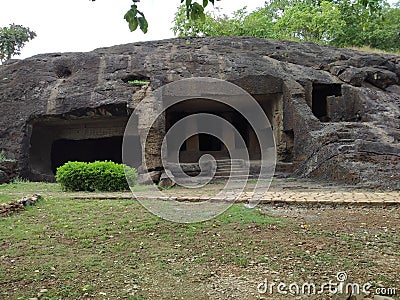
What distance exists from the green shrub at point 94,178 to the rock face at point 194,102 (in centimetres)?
232

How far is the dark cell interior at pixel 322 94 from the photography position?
15.7m

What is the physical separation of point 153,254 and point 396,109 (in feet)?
38.8

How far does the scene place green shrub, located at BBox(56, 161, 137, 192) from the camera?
9812 millimetres

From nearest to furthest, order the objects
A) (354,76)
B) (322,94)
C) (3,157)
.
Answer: (3,157), (354,76), (322,94)

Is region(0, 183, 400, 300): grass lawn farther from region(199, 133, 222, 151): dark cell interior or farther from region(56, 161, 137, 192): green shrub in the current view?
region(199, 133, 222, 151): dark cell interior

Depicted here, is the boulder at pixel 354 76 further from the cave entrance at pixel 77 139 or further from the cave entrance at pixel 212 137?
the cave entrance at pixel 77 139

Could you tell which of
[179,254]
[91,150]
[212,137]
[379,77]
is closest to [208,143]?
[212,137]

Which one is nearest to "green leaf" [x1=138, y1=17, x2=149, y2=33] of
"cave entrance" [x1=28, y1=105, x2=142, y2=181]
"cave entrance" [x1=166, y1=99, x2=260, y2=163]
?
"cave entrance" [x1=28, y1=105, x2=142, y2=181]

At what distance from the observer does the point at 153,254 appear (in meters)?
4.63

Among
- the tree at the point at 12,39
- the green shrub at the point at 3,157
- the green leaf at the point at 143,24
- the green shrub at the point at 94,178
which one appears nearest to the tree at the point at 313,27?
the tree at the point at 12,39

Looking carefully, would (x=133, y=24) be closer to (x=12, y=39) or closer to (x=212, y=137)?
(x=212, y=137)

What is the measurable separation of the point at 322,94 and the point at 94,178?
10.3 meters

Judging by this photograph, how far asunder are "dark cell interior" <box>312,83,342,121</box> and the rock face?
0.13ft

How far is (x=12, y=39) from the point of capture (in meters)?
27.7
